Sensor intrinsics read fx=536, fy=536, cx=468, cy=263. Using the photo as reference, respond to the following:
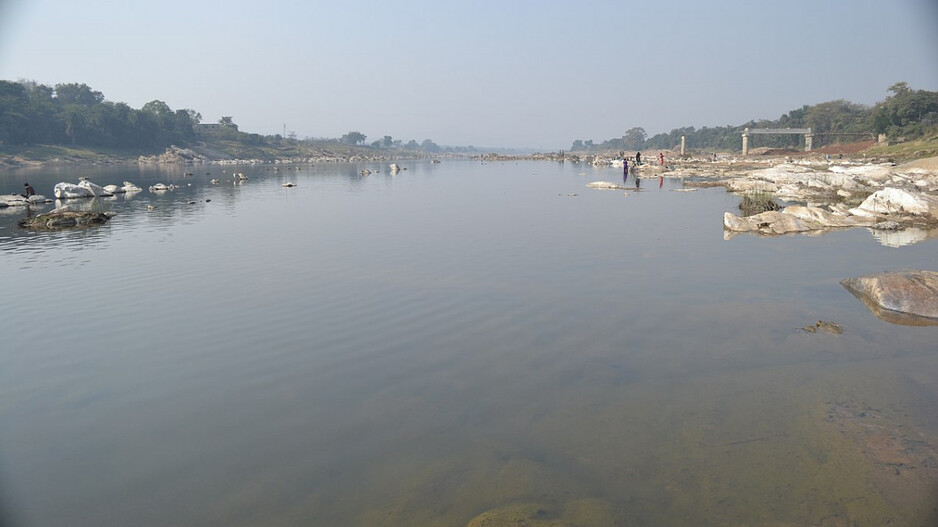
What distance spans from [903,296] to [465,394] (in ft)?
35.6

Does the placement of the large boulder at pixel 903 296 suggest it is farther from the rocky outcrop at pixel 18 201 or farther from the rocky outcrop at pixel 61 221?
the rocky outcrop at pixel 18 201

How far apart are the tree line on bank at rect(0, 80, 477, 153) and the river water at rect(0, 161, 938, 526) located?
130008 millimetres

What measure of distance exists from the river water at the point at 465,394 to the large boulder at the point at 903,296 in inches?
21.5

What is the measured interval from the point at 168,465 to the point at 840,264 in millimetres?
18814

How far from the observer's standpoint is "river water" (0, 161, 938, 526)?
6223mm

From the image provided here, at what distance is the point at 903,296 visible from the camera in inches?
489

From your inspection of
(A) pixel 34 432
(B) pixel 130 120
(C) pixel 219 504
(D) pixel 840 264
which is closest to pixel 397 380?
(C) pixel 219 504

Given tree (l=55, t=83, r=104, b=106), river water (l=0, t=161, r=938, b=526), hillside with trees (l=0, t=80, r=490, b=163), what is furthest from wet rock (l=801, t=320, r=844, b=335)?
tree (l=55, t=83, r=104, b=106)

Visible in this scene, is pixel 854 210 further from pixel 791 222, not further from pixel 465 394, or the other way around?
pixel 465 394

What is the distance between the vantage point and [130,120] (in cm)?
14088

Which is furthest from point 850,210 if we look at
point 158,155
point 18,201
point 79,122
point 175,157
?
point 79,122

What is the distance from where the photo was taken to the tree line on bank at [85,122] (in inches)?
4567

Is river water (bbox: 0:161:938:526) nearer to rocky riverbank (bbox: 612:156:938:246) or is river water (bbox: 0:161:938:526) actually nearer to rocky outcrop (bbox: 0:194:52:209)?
rocky riverbank (bbox: 612:156:938:246)

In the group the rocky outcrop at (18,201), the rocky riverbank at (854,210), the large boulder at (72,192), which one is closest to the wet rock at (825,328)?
the rocky riverbank at (854,210)
